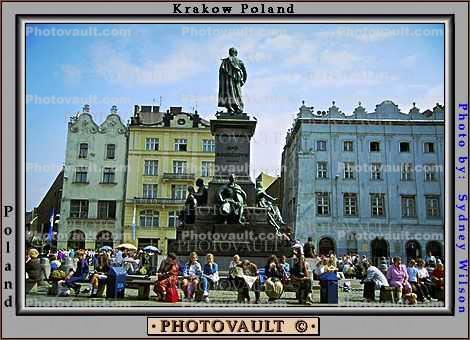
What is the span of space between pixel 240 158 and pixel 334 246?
409 inches

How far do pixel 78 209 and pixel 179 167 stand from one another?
6.18m

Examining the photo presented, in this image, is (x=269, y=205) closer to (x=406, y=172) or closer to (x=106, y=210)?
(x=106, y=210)

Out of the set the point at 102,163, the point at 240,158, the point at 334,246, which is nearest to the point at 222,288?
the point at 240,158

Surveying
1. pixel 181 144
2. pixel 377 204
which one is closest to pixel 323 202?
pixel 377 204

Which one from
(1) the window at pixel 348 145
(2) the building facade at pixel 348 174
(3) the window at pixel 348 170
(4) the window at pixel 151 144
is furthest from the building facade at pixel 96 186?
(3) the window at pixel 348 170

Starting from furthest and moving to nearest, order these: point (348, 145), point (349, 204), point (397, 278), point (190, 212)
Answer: point (348, 145) < point (349, 204) < point (190, 212) < point (397, 278)

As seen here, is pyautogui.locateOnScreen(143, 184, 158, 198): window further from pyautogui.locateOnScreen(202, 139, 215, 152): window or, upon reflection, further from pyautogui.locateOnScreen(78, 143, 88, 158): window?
pyautogui.locateOnScreen(78, 143, 88, 158): window

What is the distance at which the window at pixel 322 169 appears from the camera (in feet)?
101

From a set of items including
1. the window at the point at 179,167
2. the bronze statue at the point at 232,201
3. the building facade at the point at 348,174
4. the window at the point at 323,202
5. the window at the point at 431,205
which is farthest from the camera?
the window at the point at 179,167

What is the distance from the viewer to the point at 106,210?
30000 millimetres

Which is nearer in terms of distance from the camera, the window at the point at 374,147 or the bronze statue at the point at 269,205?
the bronze statue at the point at 269,205

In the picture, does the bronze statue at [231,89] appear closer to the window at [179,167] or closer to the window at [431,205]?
the window at [431,205]

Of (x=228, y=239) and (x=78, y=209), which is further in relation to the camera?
(x=78, y=209)

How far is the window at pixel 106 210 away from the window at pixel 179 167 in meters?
4.14
